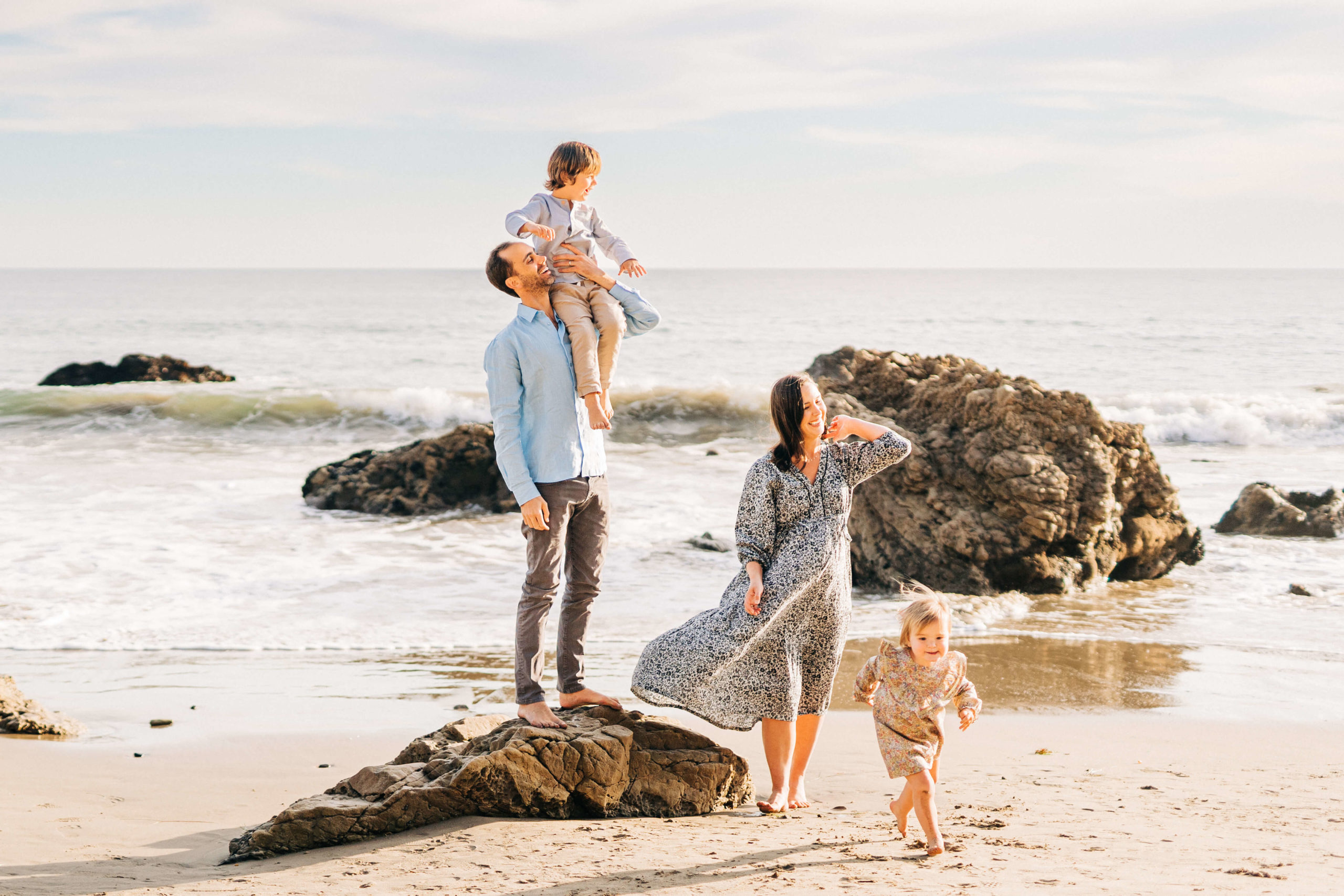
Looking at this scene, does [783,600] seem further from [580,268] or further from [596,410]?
[580,268]

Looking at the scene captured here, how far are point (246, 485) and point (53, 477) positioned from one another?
291 cm

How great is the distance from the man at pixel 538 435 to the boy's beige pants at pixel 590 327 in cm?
4

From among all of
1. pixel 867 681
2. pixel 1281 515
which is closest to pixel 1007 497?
pixel 1281 515

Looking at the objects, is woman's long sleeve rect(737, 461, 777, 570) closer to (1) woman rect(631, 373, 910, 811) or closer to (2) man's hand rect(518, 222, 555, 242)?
(1) woman rect(631, 373, 910, 811)

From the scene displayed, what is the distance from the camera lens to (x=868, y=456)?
13.6 ft

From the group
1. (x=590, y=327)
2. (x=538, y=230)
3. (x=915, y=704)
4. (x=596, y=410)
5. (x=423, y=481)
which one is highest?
(x=538, y=230)

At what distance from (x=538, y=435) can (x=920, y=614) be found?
1607 mm

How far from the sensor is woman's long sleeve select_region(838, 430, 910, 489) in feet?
13.6

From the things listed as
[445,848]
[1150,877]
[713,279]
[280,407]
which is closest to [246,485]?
[280,407]

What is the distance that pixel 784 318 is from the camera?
54906mm

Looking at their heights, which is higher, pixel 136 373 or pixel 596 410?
pixel 596 410

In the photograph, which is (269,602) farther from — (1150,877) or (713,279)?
(713,279)

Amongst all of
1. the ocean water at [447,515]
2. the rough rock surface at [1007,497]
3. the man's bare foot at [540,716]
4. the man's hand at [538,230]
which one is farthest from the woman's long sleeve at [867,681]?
the rough rock surface at [1007,497]

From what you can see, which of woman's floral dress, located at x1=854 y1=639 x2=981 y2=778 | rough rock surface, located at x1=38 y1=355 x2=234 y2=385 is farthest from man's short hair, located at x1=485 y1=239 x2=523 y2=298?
rough rock surface, located at x1=38 y1=355 x2=234 y2=385
